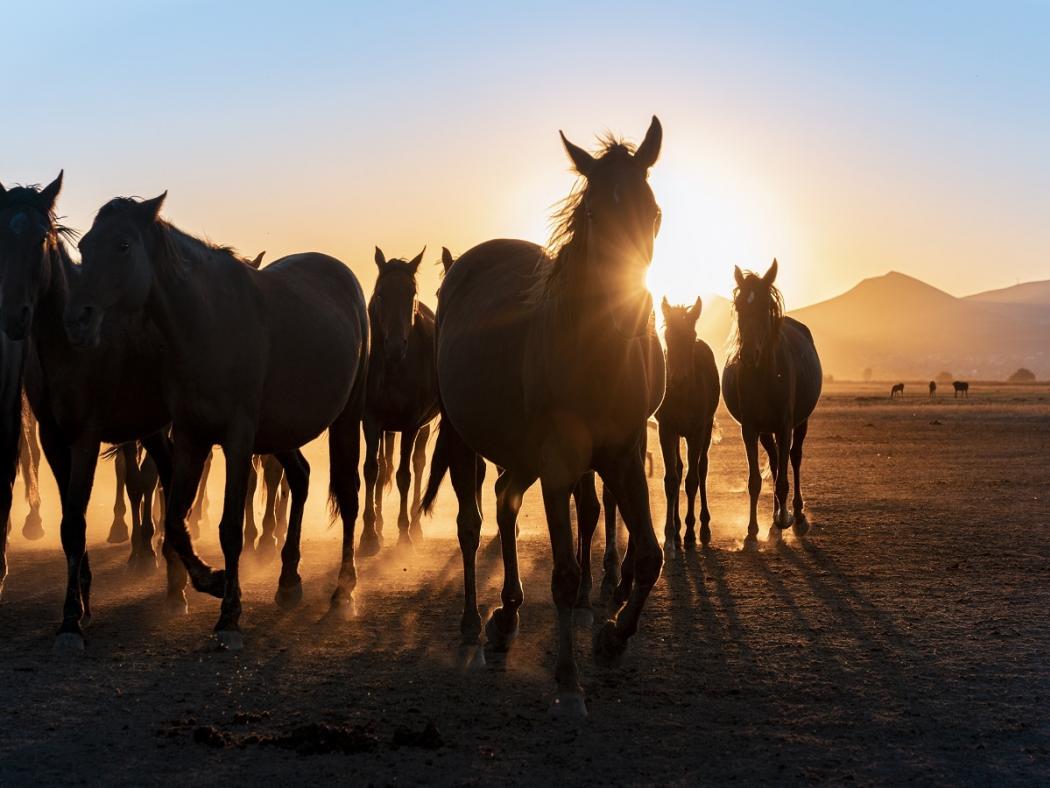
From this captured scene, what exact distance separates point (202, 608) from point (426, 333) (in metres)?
5.55

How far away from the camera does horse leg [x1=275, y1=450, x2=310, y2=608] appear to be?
8.53 m

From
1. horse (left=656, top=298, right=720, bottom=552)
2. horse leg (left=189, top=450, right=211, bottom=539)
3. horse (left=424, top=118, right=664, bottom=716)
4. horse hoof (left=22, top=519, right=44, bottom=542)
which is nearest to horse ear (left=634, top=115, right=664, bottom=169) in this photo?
horse (left=424, top=118, right=664, bottom=716)

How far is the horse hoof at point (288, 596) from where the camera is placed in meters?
8.50

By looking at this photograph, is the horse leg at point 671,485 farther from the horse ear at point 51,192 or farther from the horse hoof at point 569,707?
the horse ear at point 51,192

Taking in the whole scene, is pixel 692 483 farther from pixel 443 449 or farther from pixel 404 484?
pixel 443 449

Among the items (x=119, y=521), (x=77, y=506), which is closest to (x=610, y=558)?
(x=77, y=506)

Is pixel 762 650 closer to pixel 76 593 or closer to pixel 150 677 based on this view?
pixel 150 677

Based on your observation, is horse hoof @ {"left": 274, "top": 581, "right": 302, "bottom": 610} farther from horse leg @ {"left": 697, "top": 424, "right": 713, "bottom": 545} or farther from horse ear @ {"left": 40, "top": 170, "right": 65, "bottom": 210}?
horse leg @ {"left": 697, "top": 424, "right": 713, "bottom": 545}

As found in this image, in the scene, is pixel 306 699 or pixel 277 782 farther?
pixel 306 699

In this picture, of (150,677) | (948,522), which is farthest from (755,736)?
(948,522)

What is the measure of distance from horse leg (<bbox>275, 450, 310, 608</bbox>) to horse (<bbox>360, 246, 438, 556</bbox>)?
246 cm

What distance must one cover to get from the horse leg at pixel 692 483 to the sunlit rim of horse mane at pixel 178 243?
605 centimetres

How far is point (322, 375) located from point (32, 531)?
579 centimetres

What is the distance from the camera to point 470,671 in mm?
6574
